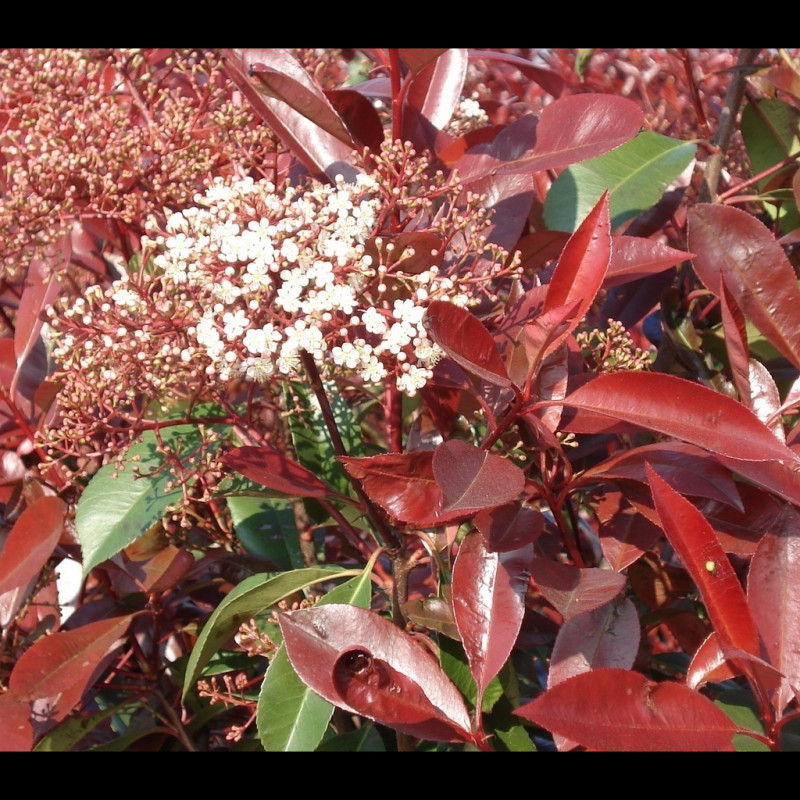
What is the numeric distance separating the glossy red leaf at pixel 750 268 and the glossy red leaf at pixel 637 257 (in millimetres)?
53

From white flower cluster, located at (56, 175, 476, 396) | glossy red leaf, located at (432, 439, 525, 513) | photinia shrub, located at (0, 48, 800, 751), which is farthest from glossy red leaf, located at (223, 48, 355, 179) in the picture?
glossy red leaf, located at (432, 439, 525, 513)

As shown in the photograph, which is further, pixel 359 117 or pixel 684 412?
pixel 359 117

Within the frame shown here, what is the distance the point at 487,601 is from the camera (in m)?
0.92

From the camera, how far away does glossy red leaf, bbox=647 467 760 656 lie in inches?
32.0

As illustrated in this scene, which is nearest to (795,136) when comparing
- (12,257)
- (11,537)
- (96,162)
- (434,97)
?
(434,97)

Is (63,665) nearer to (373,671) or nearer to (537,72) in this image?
(373,671)

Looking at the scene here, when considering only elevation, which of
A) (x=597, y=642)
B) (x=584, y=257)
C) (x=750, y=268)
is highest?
(x=584, y=257)

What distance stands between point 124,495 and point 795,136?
112cm

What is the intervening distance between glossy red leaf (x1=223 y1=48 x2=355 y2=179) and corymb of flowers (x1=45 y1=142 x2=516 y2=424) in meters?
0.07

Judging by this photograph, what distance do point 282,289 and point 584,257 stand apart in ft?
0.99

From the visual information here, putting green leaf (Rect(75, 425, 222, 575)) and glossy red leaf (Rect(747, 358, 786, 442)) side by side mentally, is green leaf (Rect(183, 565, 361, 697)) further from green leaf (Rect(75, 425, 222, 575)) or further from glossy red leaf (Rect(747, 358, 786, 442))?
glossy red leaf (Rect(747, 358, 786, 442))

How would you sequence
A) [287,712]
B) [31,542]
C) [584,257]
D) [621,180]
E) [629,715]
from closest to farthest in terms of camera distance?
1. [629,715]
2. [584,257]
3. [287,712]
4. [31,542]
5. [621,180]

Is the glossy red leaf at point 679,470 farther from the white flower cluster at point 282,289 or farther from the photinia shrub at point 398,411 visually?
the white flower cluster at point 282,289

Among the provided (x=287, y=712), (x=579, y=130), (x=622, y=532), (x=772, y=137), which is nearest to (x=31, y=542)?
(x=287, y=712)
